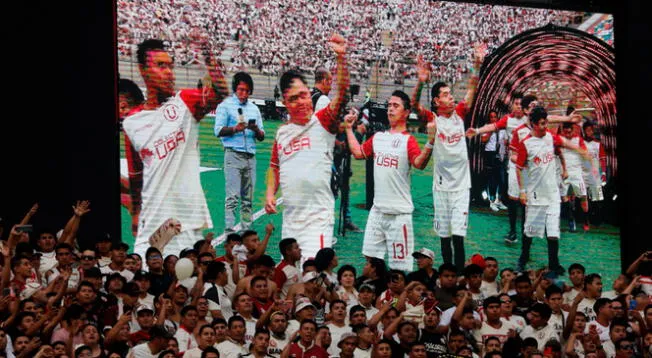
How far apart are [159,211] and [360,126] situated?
2076 mm

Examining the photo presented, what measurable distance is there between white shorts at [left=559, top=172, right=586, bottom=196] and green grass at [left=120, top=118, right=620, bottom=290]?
1.15ft

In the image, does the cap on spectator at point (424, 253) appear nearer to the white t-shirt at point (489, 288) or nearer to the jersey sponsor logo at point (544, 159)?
the white t-shirt at point (489, 288)

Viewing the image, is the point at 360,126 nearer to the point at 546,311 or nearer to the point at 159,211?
the point at 159,211

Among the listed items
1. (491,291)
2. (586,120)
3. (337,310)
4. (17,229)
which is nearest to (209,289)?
(337,310)

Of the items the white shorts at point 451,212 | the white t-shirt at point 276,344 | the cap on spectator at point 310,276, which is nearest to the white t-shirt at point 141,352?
the white t-shirt at point 276,344

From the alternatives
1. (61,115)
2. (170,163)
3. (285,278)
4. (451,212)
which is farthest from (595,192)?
(61,115)

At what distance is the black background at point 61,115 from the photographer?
13.1 m

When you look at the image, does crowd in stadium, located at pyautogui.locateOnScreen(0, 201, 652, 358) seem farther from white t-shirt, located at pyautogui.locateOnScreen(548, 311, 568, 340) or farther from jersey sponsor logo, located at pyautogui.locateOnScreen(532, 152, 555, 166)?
jersey sponsor logo, located at pyautogui.locateOnScreen(532, 152, 555, 166)

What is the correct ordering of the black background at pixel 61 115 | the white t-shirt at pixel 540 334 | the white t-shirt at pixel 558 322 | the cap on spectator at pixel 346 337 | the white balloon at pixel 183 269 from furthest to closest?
the black background at pixel 61 115 → the white t-shirt at pixel 558 322 → the white t-shirt at pixel 540 334 → the white balloon at pixel 183 269 → the cap on spectator at pixel 346 337

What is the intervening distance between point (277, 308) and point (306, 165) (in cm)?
281

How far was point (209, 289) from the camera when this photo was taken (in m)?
11.1

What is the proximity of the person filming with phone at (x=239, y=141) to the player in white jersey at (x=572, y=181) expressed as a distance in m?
3.22

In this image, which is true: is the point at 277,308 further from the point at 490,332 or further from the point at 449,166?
the point at 449,166

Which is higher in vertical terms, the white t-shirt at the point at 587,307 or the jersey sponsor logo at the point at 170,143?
the jersey sponsor logo at the point at 170,143
